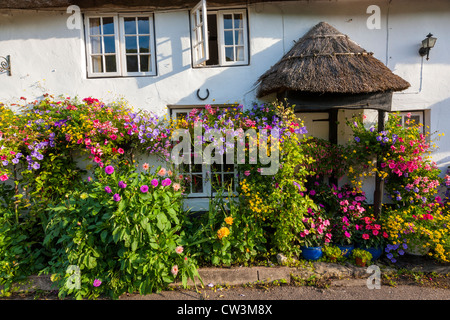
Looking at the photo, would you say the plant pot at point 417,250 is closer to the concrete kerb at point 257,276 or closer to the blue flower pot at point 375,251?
the blue flower pot at point 375,251

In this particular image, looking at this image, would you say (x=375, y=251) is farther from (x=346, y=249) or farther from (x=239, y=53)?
(x=239, y=53)

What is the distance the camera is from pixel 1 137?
4094mm

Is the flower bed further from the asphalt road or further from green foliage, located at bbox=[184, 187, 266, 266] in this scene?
the asphalt road

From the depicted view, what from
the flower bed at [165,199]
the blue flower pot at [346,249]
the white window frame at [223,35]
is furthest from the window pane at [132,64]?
the blue flower pot at [346,249]

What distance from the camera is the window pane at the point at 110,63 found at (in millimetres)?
5180

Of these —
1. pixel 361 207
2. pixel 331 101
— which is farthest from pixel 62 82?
pixel 361 207

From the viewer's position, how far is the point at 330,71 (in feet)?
13.7

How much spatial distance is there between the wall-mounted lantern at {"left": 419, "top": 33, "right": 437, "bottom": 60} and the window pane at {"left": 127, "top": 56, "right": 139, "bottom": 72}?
535 cm

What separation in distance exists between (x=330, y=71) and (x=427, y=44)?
2.24 m

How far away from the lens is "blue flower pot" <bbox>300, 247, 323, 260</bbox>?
4.09 metres

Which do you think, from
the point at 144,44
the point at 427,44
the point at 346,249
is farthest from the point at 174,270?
the point at 427,44

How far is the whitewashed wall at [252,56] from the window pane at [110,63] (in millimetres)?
321

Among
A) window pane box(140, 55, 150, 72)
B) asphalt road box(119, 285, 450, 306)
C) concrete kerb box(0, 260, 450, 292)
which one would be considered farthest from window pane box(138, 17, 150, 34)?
asphalt road box(119, 285, 450, 306)

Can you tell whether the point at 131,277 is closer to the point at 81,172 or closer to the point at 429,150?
the point at 81,172
